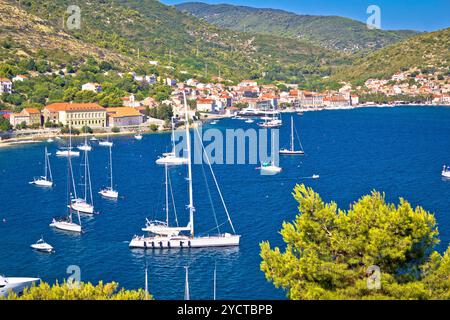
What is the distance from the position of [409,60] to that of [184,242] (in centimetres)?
11037

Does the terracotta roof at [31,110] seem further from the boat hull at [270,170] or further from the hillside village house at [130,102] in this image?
the boat hull at [270,170]

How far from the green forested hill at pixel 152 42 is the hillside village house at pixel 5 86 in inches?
424

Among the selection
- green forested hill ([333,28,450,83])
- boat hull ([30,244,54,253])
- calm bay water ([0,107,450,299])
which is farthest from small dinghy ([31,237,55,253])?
green forested hill ([333,28,450,83])

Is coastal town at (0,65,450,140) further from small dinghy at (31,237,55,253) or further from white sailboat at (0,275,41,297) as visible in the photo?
white sailboat at (0,275,41,297)

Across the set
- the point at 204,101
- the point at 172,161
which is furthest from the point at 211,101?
the point at 172,161

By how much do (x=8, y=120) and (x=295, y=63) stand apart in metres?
101

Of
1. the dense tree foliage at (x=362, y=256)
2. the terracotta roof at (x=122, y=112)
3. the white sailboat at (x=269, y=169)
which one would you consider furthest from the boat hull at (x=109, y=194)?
the terracotta roof at (x=122, y=112)

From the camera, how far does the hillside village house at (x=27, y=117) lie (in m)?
57.8

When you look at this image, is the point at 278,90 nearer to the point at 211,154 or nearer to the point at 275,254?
the point at 211,154

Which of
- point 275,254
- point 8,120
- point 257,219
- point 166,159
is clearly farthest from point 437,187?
point 8,120

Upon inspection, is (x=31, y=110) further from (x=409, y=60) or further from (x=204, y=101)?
(x=409, y=60)

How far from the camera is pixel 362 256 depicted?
33.4 feet
